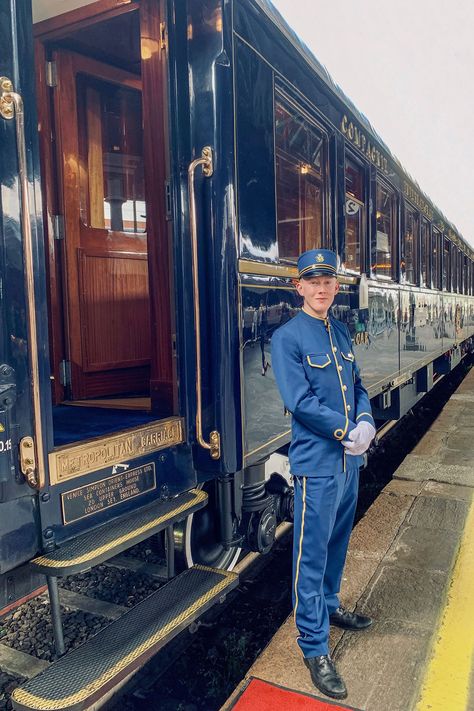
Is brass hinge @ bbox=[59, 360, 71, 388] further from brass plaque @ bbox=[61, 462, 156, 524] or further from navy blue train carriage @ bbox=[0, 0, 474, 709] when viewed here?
brass plaque @ bbox=[61, 462, 156, 524]

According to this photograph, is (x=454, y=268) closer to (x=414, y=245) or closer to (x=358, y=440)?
(x=414, y=245)

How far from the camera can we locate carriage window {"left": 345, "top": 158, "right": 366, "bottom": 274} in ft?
13.3

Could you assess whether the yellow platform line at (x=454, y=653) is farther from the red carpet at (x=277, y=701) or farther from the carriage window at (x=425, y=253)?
the carriage window at (x=425, y=253)

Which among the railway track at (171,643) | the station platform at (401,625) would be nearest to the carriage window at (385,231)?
the station platform at (401,625)

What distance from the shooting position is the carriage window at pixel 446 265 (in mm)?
8758

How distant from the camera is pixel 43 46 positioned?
11.0 feet

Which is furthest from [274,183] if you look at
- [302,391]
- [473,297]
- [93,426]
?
[473,297]

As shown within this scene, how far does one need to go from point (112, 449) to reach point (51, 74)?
7.92ft

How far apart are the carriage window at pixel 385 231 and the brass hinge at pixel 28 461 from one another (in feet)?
11.7

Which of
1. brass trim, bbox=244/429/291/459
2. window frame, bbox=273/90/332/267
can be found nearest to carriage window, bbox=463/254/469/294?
window frame, bbox=273/90/332/267

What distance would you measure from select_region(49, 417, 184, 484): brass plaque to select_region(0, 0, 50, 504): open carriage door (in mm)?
111

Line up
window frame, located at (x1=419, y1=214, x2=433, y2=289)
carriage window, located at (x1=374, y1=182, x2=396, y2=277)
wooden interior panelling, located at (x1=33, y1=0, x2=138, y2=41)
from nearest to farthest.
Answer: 1. wooden interior panelling, located at (x1=33, y1=0, x2=138, y2=41)
2. carriage window, located at (x1=374, y1=182, x2=396, y2=277)
3. window frame, located at (x1=419, y1=214, x2=433, y2=289)

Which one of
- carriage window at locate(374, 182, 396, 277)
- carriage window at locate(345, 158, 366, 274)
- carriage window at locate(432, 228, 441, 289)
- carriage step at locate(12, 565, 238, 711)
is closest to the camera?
carriage step at locate(12, 565, 238, 711)

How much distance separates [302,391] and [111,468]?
768 millimetres
